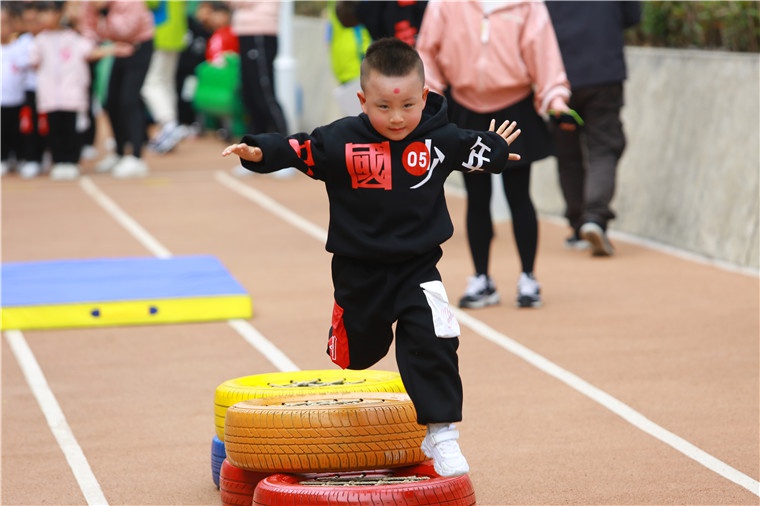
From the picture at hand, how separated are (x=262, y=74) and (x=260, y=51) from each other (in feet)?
0.89

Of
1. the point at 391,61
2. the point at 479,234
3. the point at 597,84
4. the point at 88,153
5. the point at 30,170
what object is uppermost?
the point at 391,61

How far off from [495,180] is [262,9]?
15.0ft

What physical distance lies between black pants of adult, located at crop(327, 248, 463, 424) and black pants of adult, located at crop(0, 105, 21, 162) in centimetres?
1219

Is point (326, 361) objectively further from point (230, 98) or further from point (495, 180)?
point (230, 98)

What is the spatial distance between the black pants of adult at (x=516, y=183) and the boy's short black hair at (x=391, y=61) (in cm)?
354

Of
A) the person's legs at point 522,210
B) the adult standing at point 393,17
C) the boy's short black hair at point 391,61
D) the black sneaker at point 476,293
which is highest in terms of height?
the boy's short black hair at point 391,61

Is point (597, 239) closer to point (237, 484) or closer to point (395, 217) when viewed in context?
point (395, 217)

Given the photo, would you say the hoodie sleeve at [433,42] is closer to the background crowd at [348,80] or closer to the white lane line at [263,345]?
the background crowd at [348,80]

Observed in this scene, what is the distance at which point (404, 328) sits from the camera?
4.65m

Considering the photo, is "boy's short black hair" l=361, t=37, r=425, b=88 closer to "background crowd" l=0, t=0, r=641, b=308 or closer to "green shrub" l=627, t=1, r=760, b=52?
"background crowd" l=0, t=0, r=641, b=308

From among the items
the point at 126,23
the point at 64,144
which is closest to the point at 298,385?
the point at 126,23

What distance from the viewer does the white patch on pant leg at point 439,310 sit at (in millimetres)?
4559

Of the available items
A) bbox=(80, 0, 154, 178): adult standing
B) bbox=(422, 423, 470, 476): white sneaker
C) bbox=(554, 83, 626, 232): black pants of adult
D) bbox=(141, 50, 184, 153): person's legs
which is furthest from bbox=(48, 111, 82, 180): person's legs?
bbox=(422, 423, 470, 476): white sneaker

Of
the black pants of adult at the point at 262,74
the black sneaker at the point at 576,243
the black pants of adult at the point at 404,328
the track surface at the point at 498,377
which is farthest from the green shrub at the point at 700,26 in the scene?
the black pants of adult at the point at 404,328
